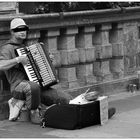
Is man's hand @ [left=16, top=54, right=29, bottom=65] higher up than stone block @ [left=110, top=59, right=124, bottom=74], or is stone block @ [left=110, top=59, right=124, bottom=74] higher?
man's hand @ [left=16, top=54, right=29, bottom=65]

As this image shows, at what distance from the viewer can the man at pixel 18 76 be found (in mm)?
8617

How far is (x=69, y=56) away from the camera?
10.2m

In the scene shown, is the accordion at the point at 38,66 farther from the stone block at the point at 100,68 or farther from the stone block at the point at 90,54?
the stone block at the point at 100,68

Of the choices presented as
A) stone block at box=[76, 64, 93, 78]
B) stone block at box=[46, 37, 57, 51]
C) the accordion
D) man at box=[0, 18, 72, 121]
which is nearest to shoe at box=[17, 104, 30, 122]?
man at box=[0, 18, 72, 121]

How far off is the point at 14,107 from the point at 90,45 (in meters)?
2.47

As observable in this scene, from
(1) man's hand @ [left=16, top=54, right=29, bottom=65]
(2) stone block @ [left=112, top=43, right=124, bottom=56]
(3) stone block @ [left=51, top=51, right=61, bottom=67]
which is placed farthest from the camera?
(2) stone block @ [left=112, top=43, right=124, bottom=56]

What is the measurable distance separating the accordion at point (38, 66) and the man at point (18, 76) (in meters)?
0.10

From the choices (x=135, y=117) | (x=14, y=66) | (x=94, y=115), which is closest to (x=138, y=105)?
(x=135, y=117)

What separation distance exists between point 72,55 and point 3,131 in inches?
99.1

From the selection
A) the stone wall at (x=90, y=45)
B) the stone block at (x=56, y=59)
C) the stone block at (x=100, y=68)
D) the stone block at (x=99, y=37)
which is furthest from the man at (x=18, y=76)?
the stone block at (x=99, y=37)

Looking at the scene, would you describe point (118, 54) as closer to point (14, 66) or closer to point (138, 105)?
point (138, 105)

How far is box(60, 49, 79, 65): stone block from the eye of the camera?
10.1m

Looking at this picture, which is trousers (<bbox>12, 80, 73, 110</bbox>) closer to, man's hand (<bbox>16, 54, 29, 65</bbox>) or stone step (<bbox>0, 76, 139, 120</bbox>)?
man's hand (<bbox>16, 54, 29, 65</bbox>)

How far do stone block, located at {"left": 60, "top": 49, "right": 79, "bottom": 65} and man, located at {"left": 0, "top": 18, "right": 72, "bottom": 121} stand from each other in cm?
128
